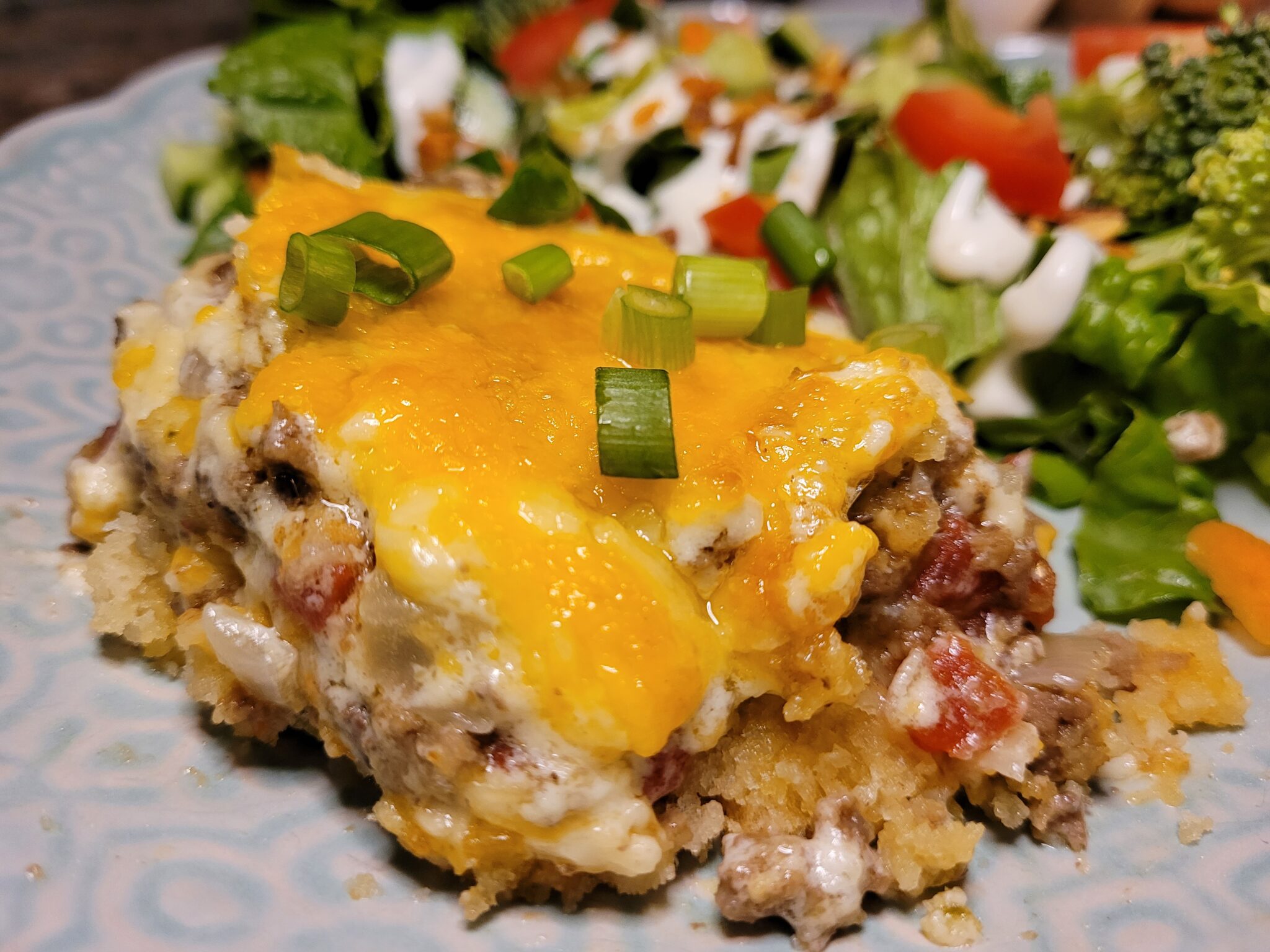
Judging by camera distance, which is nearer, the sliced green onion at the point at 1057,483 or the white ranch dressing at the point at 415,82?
the sliced green onion at the point at 1057,483

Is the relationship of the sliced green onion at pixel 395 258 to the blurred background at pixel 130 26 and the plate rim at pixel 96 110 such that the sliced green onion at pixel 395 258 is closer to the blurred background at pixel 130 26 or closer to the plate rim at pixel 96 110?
the plate rim at pixel 96 110

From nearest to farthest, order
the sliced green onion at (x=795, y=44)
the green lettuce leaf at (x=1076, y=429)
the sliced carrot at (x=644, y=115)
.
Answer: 1. the green lettuce leaf at (x=1076, y=429)
2. the sliced carrot at (x=644, y=115)
3. the sliced green onion at (x=795, y=44)

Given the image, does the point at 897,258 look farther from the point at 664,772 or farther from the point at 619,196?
the point at 664,772

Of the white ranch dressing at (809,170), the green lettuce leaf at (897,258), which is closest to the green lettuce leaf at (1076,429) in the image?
the green lettuce leaf at (897,258)

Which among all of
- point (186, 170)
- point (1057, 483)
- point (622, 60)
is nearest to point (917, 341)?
point (1057, 483)

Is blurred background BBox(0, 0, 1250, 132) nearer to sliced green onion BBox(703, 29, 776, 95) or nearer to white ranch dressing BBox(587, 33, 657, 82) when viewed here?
white ranch dressing BBox(587, 33, 657, 82)

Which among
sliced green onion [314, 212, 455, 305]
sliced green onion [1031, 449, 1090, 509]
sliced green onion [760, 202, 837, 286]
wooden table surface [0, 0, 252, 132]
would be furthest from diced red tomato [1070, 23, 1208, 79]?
wooden table surface [0, 0, 252, 132]

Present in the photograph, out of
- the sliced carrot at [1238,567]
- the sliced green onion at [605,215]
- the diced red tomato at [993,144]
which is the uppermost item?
the diced red tomato at [993,144]

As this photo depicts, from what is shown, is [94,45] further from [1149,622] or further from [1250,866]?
[1250,866]
